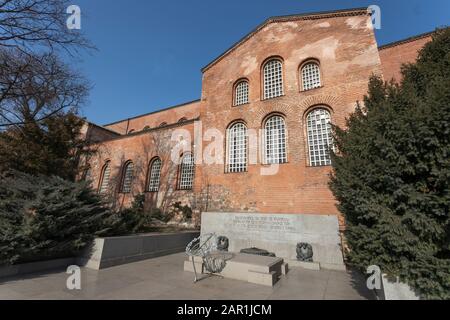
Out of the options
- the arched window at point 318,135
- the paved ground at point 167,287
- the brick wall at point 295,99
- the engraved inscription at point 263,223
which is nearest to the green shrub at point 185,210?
the brick wall at point 295,99

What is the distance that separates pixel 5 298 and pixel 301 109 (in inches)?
510

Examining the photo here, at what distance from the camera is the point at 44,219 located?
20.2 feet

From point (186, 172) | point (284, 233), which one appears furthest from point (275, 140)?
point (186, 172)

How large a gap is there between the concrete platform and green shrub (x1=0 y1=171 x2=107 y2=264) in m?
3.77

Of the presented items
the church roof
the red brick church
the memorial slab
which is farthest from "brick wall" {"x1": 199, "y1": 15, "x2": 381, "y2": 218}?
the memorial slab

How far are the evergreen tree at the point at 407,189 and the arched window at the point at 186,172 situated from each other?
11.9 meters

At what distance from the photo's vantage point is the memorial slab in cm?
795

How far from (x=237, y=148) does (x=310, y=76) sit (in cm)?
606

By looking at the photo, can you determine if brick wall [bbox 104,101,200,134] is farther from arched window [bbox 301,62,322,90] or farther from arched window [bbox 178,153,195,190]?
arched window [bbox 301,62,322,90]

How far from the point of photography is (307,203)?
1073cm

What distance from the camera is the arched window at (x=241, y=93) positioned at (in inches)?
575

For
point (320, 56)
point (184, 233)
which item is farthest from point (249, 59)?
point (184, 233)

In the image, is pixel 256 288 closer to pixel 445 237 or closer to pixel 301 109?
pixel 445 237

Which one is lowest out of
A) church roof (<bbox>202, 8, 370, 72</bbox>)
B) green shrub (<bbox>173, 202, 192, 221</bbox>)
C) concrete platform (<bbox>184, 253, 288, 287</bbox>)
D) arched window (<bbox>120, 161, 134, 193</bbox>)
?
concrete platform (<bbox>184, 253, 288, 287</bbox>)
